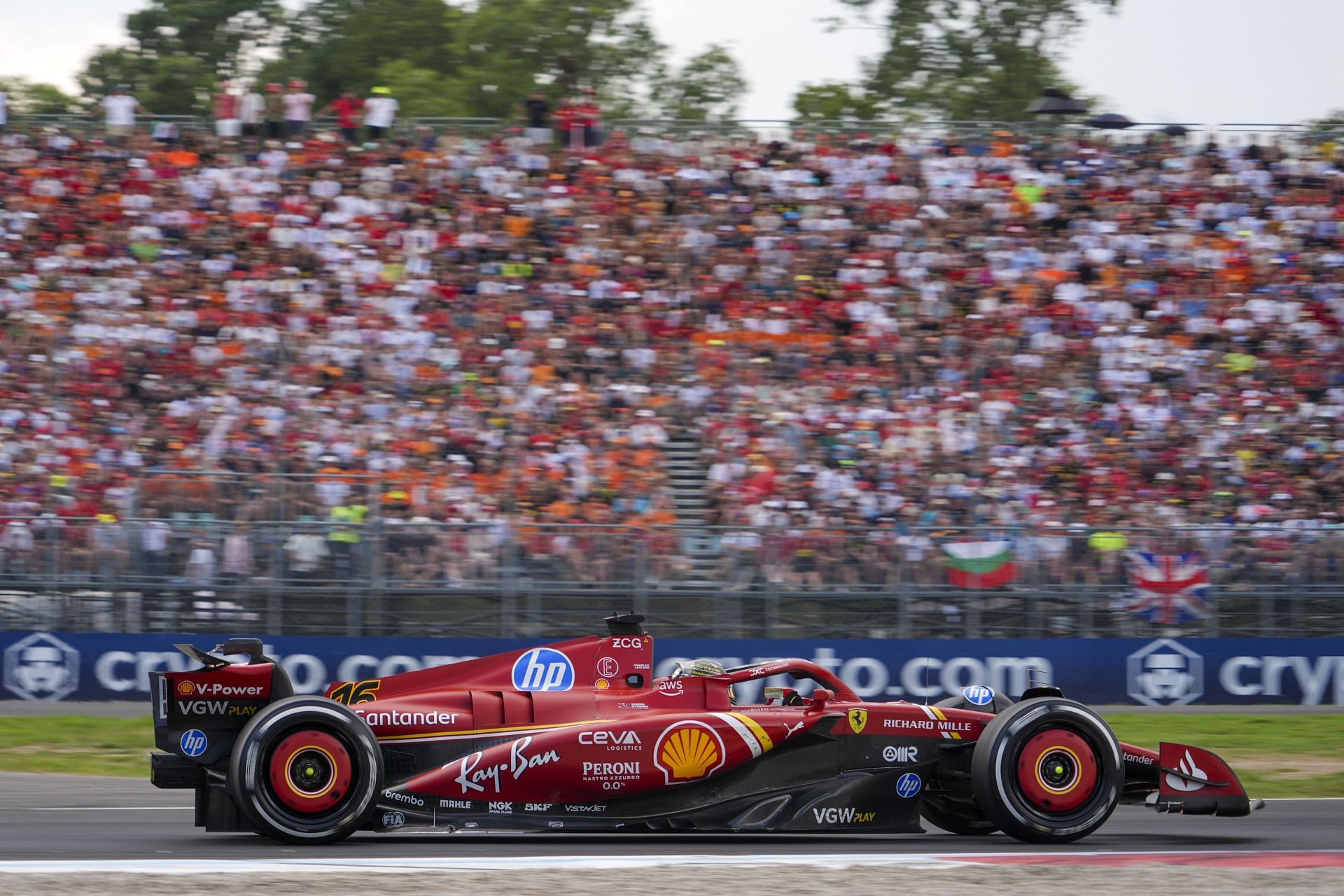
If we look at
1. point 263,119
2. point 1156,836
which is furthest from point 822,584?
point 263,119

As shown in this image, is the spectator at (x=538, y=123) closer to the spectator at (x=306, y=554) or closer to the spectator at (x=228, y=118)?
the spectator at (x=228, y=118)

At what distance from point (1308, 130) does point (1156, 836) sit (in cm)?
1682

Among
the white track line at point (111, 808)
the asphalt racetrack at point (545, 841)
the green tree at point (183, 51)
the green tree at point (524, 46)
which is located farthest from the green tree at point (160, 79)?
the asphalt racetrack at point (545, 841)

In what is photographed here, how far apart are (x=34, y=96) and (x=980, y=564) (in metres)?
44.3

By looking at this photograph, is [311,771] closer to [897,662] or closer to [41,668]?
[41,668]

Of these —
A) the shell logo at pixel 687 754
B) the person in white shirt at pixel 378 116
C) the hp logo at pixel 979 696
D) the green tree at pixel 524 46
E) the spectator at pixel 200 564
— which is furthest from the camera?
the green tree at pixel 524 46

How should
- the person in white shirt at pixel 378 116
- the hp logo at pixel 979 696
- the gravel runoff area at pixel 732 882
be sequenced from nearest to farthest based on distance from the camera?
the gravel runoff area at pixel 732 882 < the hp logo at pixel 979 696 < the person in white shirt at pixel 378 116

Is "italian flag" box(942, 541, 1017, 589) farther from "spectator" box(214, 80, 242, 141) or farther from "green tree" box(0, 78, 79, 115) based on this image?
"green tree" box(0, 78, 79, 115)

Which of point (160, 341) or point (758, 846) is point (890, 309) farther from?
point (758, 846)

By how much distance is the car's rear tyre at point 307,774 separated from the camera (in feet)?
24.8

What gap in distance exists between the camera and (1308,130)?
22734mm

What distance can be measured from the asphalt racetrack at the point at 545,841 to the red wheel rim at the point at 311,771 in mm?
223

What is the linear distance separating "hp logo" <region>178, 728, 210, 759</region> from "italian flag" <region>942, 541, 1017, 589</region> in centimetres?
969

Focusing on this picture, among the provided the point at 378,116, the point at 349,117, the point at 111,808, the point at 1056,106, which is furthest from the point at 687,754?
the point at 1056,106
